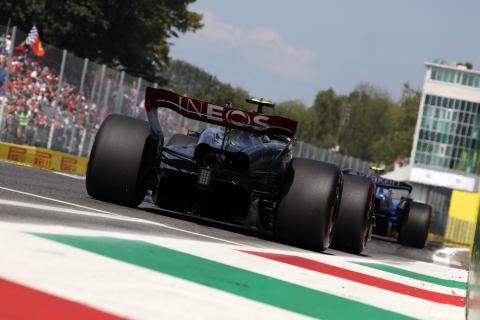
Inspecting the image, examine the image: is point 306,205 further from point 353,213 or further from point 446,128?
point 446,128

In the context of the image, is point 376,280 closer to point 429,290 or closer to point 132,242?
point 429,290

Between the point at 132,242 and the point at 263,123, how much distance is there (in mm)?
3479

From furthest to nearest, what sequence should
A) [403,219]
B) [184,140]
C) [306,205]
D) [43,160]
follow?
[43,160] < [403,219] < [184,140] < [306,205]

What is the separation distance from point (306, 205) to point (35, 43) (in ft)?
41.9

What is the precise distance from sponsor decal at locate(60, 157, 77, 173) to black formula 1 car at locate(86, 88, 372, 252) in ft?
40.5

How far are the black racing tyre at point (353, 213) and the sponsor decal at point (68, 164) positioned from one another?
11.7 meters

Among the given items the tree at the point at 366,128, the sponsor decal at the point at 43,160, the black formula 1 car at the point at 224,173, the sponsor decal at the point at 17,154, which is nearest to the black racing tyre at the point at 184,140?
the black formula 1 car at the point at 224,173

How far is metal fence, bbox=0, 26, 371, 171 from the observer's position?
66.1ft

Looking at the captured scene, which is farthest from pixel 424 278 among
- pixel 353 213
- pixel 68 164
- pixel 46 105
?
pixel 46 105

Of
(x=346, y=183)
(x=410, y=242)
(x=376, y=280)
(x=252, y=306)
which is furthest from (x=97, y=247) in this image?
(x=410, y=242)

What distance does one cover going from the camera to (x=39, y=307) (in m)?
3.25

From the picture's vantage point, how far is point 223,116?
9086 millimetres

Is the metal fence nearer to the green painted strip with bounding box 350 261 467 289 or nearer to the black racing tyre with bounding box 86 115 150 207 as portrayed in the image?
the black racing tyre with bounding box 86 115 150 207

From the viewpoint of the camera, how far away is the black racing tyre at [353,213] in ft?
35.6
